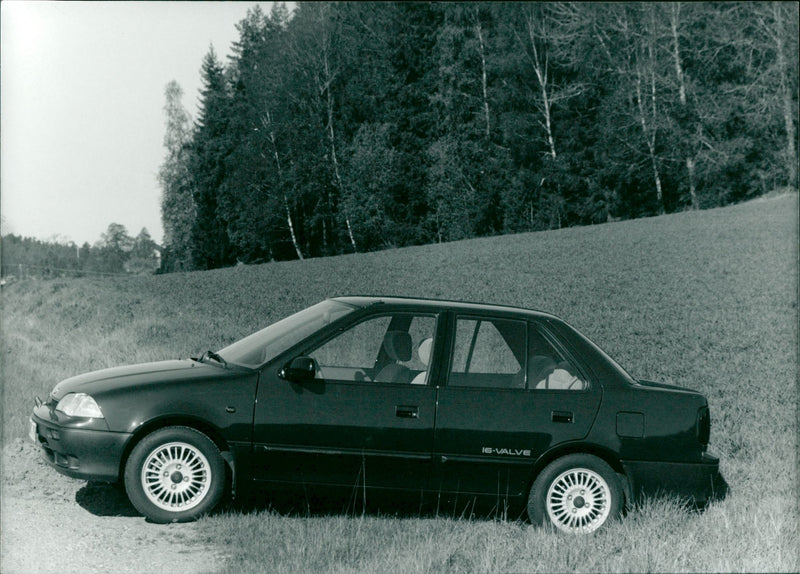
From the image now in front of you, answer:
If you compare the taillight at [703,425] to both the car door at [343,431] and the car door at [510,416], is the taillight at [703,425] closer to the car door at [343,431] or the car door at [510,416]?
the car door at [510,416]

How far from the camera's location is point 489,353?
7.08m

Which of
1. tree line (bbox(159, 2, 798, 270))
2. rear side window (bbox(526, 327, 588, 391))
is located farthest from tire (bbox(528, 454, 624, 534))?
tree line (bbox(159, 2, 798, 270))

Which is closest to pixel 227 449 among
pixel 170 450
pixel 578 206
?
pixel 170 450

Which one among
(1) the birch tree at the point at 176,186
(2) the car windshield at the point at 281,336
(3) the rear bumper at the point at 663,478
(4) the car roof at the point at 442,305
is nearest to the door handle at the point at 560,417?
(3) the rear bumper at the point at 663,478

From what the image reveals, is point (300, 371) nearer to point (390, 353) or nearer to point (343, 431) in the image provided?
point (343, 431)

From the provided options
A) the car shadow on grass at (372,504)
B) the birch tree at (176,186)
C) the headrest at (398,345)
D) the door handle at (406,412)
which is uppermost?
the birch tree at (176,186)

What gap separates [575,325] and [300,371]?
49.1 ft

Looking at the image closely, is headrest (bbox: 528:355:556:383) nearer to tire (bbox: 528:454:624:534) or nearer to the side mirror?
tire (bbox: 528:454:624:534)

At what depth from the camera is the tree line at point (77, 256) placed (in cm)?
3456

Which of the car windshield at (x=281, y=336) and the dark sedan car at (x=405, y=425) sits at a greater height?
the car windshield at (x=281, y=336)

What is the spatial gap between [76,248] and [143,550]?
40.0m

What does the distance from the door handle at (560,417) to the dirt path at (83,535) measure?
236cm

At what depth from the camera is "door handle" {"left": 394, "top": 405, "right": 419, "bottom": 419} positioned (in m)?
6.32

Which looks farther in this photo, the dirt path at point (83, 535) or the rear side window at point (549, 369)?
the rear side window at point (549, 369)
